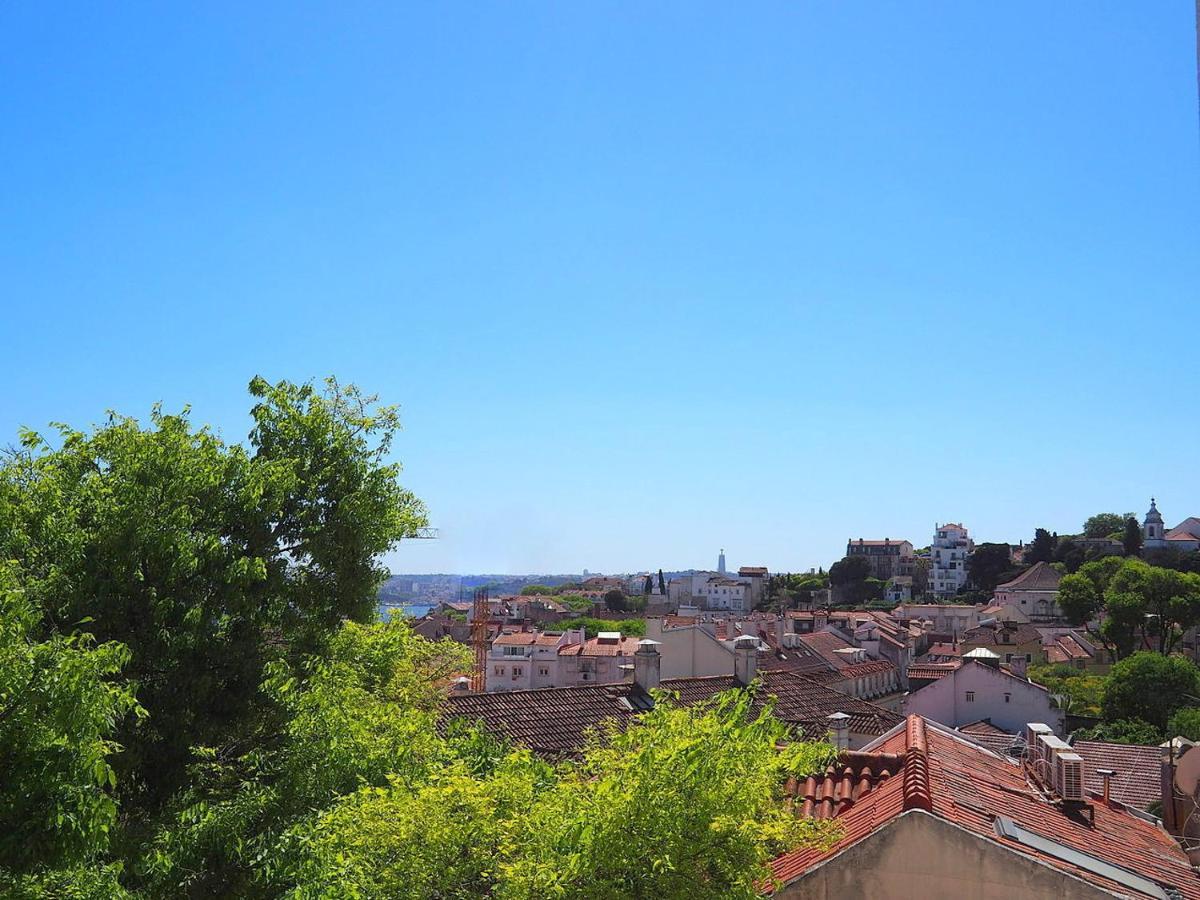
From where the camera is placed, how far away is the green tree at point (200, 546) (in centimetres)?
1420

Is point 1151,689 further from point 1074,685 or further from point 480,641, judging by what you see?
point 480,641

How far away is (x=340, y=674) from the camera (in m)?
15.4

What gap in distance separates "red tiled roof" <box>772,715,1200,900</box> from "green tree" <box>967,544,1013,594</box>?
5119 inches

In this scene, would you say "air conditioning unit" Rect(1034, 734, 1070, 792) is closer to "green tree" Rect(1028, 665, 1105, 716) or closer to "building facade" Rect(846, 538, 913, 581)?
"green tree" Rect(1028, 665, 1105, 716)

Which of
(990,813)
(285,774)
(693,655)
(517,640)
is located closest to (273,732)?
(285,774)

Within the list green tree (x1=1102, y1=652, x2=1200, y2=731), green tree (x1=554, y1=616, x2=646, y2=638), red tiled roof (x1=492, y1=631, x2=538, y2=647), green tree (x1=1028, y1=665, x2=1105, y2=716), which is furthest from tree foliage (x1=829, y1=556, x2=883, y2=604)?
green tree (x1=1102, y1=652, x2=1200, y2=731)

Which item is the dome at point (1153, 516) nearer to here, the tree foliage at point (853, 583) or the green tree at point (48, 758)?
the tree foliage at point (853, 583)

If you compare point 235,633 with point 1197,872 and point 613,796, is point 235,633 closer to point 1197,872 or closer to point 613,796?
point 613,796

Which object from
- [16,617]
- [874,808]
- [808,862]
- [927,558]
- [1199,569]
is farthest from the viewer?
[927,558]

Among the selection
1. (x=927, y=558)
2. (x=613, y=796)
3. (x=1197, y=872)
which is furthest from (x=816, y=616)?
(x=613, y=796)

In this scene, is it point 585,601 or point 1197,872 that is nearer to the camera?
point 1197,872

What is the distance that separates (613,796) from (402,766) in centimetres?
503

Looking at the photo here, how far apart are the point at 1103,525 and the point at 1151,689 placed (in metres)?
110

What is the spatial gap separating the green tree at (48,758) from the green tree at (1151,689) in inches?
2208
